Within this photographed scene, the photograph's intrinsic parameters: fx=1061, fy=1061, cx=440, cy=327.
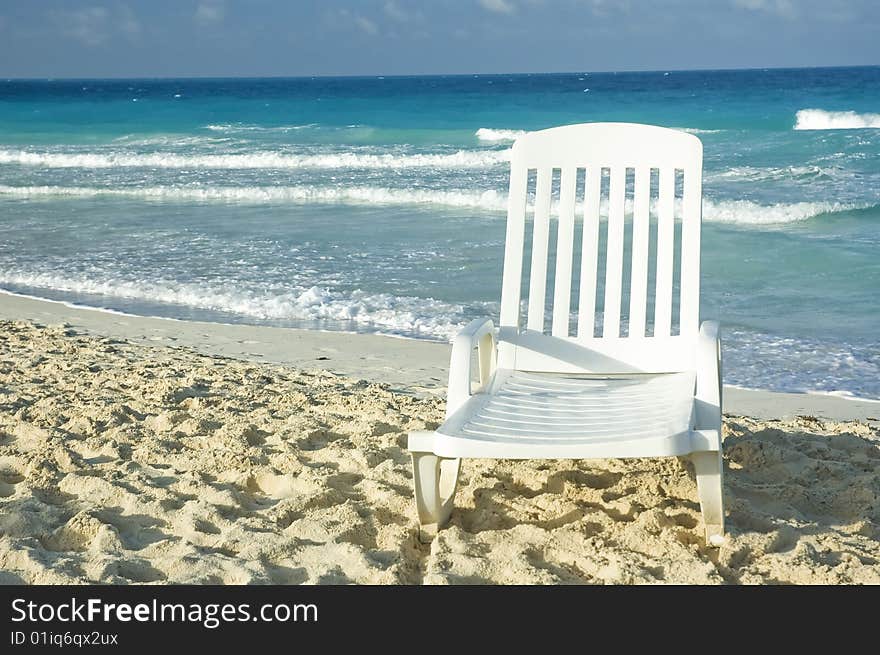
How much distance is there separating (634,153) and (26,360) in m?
3.59

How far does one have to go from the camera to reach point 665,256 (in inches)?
168

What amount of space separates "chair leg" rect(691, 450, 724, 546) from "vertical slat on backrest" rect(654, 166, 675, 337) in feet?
3.13

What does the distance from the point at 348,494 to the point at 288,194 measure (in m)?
11.8

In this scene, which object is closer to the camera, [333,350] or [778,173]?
[333,350]

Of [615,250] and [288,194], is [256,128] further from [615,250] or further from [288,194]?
[615,250]

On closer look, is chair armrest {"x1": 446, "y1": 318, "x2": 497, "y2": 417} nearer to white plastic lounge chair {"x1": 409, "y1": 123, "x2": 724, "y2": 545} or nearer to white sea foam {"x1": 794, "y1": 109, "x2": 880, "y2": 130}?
white plastic lounge chair {"x1": 409, "y1": 123, "x2": 724, "y2": 545}

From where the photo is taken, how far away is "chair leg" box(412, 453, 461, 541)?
3459 mm

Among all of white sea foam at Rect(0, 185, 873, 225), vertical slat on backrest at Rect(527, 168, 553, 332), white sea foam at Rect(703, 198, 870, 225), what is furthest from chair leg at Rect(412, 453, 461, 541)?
white sea foam at Rect(703, 198, 870, 225)

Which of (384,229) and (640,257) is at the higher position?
(640,257)

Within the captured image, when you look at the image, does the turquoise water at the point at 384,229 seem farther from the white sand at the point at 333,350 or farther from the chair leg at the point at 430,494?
the chair leg at the point at 430,494

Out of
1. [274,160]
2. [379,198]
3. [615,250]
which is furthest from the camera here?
[274,160]

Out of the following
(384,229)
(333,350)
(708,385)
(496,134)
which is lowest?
(333,350)

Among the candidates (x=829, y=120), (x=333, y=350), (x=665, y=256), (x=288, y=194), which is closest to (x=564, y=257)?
(x=665, y=256)
